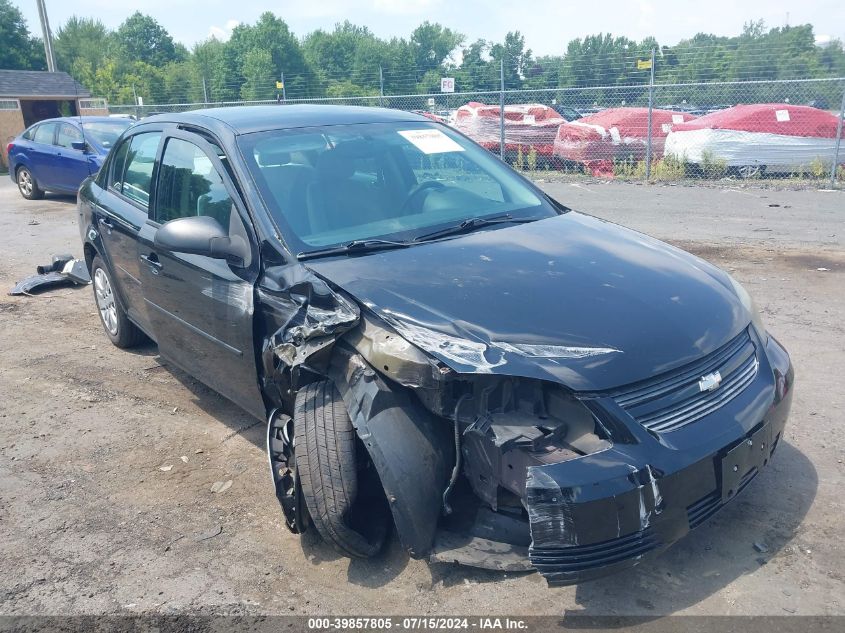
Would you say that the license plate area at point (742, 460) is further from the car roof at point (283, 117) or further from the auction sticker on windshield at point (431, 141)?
the car roof at point (283, 117)

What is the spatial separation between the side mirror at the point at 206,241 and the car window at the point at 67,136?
10.8 metres

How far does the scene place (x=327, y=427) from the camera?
2945 millimetres

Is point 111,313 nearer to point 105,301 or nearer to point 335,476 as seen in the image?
point 105,301

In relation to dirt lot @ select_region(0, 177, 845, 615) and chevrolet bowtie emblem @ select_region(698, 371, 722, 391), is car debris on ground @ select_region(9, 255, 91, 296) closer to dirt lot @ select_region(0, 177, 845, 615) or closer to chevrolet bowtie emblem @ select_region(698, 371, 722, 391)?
dirt lot @ select_region(0, 177, 845, 615)

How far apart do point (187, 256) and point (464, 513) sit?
210 centimetres

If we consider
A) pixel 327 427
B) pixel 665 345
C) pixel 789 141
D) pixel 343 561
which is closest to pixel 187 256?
pixel 327 427

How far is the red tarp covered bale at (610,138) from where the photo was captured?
15234 millimetres

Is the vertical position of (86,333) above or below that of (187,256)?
below

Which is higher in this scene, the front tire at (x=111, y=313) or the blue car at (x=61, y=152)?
the blue car at (x=61, y=152)

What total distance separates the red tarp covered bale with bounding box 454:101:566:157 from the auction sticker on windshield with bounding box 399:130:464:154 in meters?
12.0

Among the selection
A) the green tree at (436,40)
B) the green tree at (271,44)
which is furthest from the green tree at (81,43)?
the green tree at (436,40)

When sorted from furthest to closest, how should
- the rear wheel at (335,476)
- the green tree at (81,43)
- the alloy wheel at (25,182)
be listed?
the green tree at (81,43) < the alloy wheel at (25,182) < the rear wheel at (335,476)

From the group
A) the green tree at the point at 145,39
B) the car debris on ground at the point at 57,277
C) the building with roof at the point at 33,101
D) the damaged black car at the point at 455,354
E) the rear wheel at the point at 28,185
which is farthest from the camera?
the green tree at the point at 145,39

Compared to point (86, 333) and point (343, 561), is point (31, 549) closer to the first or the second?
point (343, 561)
